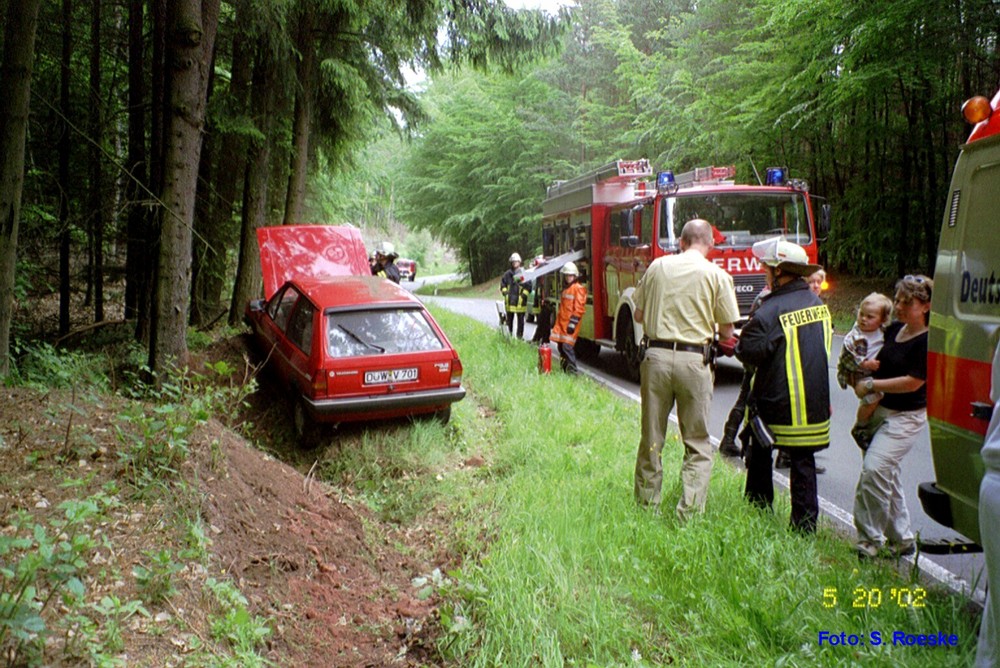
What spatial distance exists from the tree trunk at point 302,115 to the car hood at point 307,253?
5.00 feet

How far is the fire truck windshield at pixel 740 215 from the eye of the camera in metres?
10.3

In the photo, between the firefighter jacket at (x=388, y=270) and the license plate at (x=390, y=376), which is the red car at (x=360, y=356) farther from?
the firefighter jacket at (x=388, y=270)

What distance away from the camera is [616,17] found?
114ft

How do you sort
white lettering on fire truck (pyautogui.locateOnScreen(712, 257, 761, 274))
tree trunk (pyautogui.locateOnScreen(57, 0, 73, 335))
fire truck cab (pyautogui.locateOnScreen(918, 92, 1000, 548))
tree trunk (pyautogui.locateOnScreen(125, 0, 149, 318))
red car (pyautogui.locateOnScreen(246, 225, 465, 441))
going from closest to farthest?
Answer: 1. fire truck cab (pyautogui.locateOnScreen(918, 92, 1000, 548))
2. red car (pyautogui.locateOnScreen(246, 225, 465, 441))
3. white lettering on fire truck (pyautogui.locateOnScreen(712, 257, 761, 274))
4. tree trunk (pyautogui.locateOnScreen(57, 0, 73, 335))
5. tree trunk (pyautogui.locateOnScreen(125, 0, 149, 318))

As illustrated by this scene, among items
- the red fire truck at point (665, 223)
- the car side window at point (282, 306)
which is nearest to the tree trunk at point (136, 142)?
the car side window at point (282, 306)

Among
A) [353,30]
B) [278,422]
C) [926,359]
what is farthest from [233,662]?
[353,30]

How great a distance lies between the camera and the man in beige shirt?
483cm

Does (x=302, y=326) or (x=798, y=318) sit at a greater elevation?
(x=798, y=318)

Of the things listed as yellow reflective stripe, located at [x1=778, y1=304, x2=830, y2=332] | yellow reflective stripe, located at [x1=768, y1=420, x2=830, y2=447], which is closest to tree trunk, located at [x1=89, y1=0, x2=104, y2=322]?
Answer: yellow reflective stripe, located at [x1=778, y1=304, x2=830, y2=332]

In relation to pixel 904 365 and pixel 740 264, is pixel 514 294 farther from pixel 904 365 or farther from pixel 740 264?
pixel 904 365

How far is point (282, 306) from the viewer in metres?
8.97

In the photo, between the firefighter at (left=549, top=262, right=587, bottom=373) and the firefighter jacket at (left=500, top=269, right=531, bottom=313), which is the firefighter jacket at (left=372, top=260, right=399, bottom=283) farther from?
the firefighter at (left=549, top=262, right=587, bottom=373)

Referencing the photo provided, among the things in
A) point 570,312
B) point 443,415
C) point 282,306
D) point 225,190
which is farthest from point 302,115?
point 443,415

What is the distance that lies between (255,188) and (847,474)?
1024 cm
